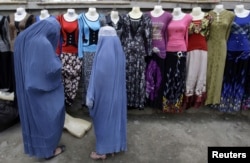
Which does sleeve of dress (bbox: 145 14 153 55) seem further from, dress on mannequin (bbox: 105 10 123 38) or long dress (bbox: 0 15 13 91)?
long dress (bbox: 0 15 13 91)

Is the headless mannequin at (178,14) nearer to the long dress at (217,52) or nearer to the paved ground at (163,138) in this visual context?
the long dress at (217,52)

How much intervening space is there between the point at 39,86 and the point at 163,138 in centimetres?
169

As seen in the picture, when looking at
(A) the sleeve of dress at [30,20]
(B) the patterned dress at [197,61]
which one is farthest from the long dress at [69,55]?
(B) the patterned dress at [197,61]

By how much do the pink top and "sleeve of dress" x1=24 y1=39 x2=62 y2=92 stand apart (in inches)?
57.9

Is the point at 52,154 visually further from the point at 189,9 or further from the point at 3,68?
the point at 189,9

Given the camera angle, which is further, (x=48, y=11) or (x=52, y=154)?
(x=48, y=11)

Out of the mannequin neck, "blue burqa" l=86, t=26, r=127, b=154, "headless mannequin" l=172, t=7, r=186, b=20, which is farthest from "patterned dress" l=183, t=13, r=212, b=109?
the mannequin neck

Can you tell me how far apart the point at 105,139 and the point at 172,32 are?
1503 millimetres

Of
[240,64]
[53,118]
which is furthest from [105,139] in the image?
[240,64]

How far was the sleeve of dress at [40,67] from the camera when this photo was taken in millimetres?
2491

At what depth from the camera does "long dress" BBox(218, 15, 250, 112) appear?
335cm

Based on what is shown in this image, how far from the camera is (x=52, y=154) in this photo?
9.64 ft

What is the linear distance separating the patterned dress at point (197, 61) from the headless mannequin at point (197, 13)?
39 mm

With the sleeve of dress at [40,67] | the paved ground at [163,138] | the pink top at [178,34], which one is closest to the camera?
the sleeve of dress at [40,67]
